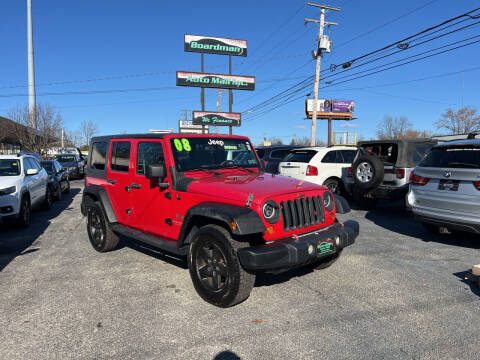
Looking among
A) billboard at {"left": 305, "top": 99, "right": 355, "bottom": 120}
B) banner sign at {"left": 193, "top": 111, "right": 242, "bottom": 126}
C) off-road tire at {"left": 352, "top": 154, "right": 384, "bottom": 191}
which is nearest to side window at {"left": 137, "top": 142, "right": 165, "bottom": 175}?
off-road tire at {"left": 352, "top": 154, "right": 384, "bottom": 191}

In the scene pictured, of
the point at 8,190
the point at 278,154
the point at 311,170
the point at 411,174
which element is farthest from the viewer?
the point at 278,154

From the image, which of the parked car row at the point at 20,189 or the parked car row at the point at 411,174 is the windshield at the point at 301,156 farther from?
the parked car row at the point at 20,189

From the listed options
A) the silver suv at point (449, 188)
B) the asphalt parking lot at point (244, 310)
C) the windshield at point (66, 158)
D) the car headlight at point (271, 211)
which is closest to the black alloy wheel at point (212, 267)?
the asphalt parking lot at point (244, 310)

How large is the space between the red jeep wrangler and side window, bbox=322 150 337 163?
526cm

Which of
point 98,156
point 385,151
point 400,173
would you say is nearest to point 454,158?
point 400,173

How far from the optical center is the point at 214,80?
90.3 feet

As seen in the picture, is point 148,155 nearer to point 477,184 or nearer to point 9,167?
point 477,184

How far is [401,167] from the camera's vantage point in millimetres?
8203

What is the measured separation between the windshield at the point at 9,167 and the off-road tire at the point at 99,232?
3.68m

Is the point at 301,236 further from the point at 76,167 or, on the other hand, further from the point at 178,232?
the point at 76,167

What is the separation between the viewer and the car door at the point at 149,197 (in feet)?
14.4

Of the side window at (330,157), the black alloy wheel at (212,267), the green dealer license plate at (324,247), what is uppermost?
the side window at (330,157)

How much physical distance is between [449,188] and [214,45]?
950 inches

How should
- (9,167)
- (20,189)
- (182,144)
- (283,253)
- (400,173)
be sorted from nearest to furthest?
(283,253)
(182,144)
(20,189)
(400,173)
(9,167)
